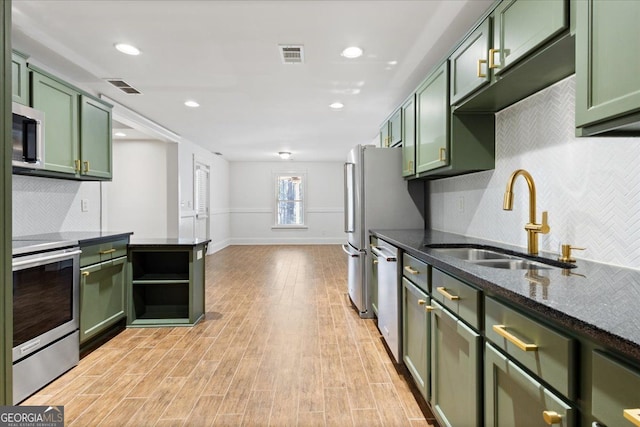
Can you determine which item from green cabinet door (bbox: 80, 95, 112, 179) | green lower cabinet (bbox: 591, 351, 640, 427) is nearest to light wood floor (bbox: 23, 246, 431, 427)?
green lower cabinet (bbox: 591, 351, 640, 427)

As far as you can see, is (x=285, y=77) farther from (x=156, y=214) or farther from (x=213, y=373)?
(x=156, y=214)

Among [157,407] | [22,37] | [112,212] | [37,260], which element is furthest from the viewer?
[112,212]

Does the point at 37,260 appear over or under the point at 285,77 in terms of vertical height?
under

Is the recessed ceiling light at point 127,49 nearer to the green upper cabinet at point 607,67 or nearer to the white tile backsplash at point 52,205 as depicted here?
the white tile backsplash at point 52,205

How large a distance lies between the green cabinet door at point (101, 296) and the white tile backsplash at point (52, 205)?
0.70m

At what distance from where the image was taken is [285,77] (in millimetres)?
3607

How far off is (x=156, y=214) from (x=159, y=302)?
10.6 ft

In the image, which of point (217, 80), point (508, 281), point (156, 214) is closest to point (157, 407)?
point (508, 281)

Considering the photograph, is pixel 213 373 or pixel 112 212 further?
pixel 112 212

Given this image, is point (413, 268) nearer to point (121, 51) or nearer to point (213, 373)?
point (213, 373)

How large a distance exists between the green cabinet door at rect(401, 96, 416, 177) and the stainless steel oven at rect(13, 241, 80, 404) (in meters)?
2.86

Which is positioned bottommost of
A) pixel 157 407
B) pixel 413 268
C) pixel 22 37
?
pixel 157 407

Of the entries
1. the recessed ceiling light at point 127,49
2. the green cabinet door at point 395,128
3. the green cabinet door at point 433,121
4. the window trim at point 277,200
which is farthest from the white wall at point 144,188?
the green cabinet door at point 433,121

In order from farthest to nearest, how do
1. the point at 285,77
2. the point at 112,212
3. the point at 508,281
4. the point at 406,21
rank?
the point at 112,212 < the point at 285,77 < the point at 406,21 < the point at 508,281
